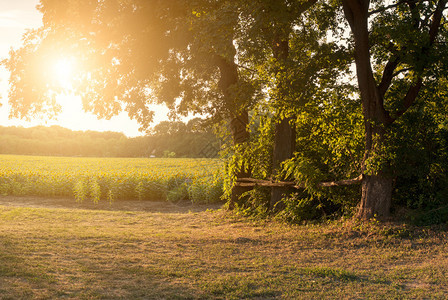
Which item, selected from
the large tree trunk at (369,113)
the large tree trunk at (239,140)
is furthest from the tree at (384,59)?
the large tree trunk at (239,140)

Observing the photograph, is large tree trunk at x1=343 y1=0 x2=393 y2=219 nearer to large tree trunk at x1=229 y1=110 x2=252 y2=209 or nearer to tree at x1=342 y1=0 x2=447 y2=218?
tree at x1=342 y1=0 x2=447 y2=218

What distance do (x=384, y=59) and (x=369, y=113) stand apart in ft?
4.74

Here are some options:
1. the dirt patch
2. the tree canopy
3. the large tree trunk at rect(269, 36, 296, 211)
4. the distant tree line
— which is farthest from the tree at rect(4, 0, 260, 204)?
the distant tree line

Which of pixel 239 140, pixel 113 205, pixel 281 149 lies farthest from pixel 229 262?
pixel 113 205

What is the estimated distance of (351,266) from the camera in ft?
22.3

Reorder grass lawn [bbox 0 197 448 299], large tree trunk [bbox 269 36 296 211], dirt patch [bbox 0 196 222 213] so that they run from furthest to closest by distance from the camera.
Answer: dirt patch [bbox 0 196 222 213]
large tree trunk [bbox 269 36 296 211]
grass lawn [bbox 0 197 448 299]

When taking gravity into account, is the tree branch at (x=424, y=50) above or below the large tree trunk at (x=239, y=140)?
above

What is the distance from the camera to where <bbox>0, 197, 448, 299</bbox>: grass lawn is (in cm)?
526

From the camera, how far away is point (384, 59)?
9.45m

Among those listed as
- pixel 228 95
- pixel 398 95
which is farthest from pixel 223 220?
A: pixel 398 95

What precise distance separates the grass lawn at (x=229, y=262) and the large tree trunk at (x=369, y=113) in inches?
24.1

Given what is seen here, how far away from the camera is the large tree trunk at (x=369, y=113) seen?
889cm

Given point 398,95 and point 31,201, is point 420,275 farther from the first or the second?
point 31,201

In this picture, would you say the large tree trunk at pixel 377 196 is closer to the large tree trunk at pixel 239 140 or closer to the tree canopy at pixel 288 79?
the tree canopy at pixel 288 79
